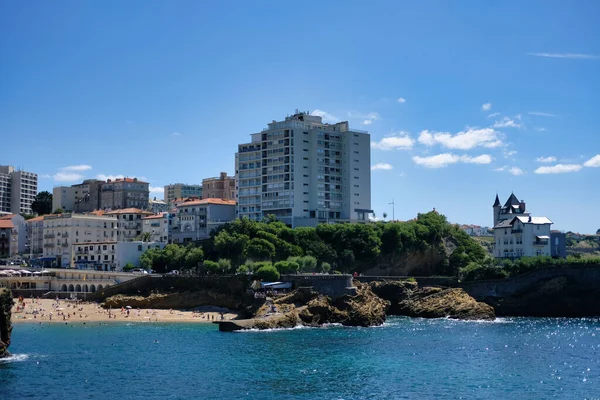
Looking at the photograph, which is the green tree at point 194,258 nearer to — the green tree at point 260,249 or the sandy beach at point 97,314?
the green tree at point 260,249

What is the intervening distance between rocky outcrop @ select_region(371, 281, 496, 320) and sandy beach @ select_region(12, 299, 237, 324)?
1016 inches

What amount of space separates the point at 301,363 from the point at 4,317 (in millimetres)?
25394

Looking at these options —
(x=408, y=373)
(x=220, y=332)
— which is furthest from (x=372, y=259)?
(x=408, y=373)

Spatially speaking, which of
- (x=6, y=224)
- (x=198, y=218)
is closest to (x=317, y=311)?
(x=198, y=218)

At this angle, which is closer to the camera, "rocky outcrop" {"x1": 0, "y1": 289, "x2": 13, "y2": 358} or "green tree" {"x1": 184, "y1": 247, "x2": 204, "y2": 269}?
"rocky outcrop" {"x1": 0, "y1": 289, "x2": 13, "y2": 358}

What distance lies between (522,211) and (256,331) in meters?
79.0

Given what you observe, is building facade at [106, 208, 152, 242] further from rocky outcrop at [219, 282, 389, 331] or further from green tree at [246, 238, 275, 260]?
rocky outcrop at [219, 282, 389, 331]

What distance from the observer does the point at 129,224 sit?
166625 millimetres

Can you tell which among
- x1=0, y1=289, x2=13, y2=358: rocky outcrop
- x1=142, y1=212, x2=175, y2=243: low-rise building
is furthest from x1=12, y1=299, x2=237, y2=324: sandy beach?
x1=142, y1=212, x2=175, y2=243: low-rise building

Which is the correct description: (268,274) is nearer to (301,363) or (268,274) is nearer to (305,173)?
(301,363)

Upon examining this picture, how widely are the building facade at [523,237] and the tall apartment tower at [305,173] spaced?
28532 mm

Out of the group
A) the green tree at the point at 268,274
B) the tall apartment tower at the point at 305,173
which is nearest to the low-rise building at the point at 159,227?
the tall apartment tower at the point at 305,173

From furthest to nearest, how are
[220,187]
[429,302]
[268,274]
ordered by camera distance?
[220,187]
[429,302]
[268,274]

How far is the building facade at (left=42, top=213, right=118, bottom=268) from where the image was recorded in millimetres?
149625
